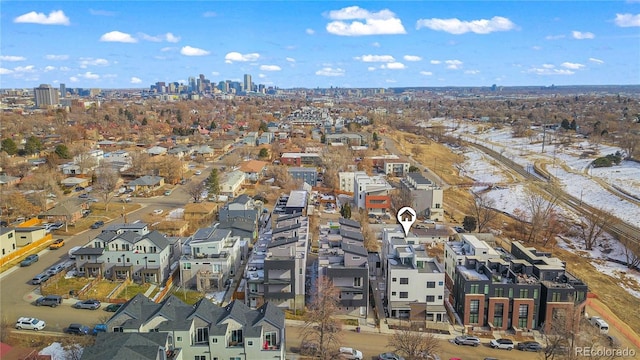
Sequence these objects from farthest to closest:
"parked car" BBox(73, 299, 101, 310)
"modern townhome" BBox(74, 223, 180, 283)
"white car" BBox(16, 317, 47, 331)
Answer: "modern townhome" BBox(74, 223, 180, 283), "parked car" BBox(73, 299, 101, 310), "white car" BBox(16, 317, 47, 331)

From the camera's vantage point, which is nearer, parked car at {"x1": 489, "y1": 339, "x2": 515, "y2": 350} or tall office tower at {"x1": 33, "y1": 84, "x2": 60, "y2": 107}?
parked car at {"x1": 489, "y1": 339, "x2": 515, "y2": 350}

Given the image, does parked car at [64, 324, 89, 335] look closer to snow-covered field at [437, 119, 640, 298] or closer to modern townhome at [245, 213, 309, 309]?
modern townhome at [245, 213, 309, 309]

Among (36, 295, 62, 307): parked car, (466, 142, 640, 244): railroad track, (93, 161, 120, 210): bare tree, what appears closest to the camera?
(36, 295, 62, 307): parked car

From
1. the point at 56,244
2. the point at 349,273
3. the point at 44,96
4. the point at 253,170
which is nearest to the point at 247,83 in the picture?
the point at 44,96

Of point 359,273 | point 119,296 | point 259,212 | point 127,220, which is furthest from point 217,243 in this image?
point 127,220

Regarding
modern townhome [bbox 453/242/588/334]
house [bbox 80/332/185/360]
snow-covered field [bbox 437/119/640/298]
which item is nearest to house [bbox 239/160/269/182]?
snow-covered field [bbox 437/119/640/298]

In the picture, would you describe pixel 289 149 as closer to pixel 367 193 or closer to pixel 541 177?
pixel 367 193
